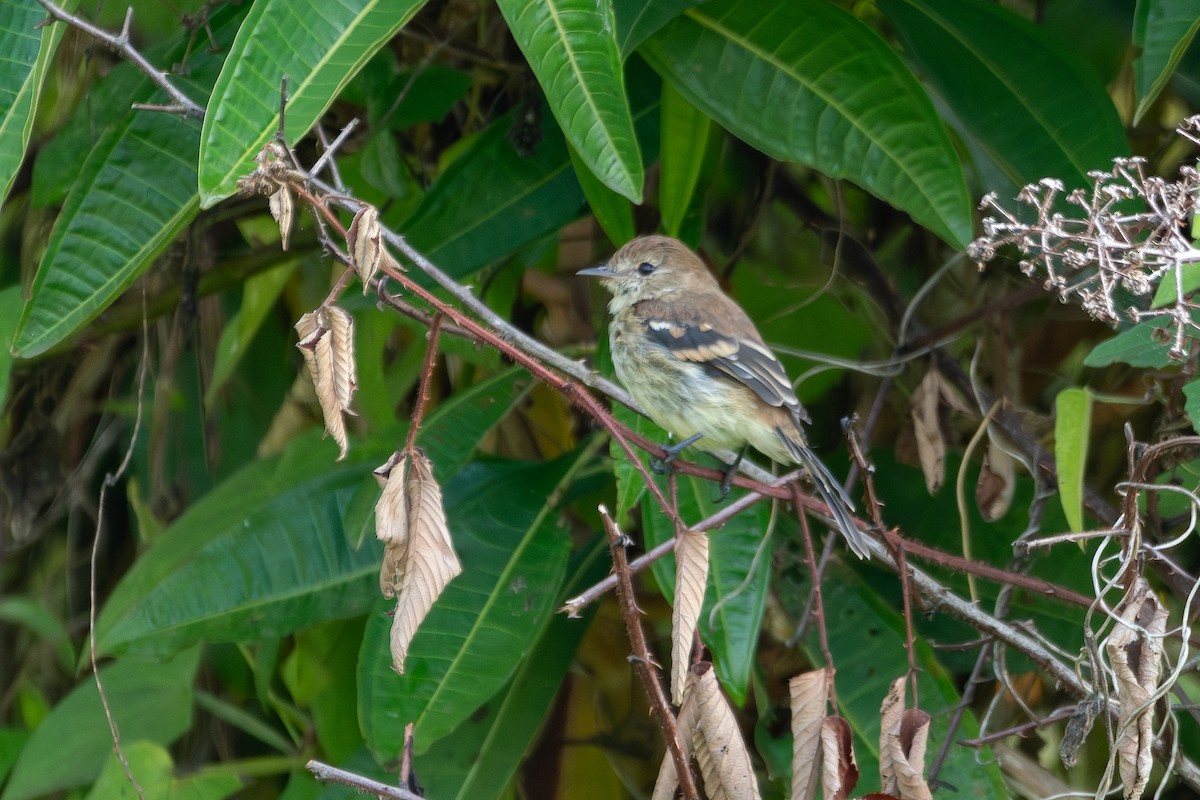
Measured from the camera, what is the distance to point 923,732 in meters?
1.65

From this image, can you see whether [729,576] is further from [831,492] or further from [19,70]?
[19,70]

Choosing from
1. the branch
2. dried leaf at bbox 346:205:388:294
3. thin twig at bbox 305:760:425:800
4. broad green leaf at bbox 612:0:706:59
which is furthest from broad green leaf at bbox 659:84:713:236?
thin twig at bbox 305:760:425:800

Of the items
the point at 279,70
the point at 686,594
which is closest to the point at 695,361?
the point at 279,70

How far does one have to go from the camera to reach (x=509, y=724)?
2.91m

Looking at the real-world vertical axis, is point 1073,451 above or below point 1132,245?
below

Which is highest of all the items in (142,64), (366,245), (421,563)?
(142,64)

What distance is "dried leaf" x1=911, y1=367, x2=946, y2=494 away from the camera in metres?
2.58

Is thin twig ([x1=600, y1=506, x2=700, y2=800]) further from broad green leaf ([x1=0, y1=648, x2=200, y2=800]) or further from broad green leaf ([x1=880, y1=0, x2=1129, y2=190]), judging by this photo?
broad green leaf ([x1=0, y1=648, x2=200, y2=800])

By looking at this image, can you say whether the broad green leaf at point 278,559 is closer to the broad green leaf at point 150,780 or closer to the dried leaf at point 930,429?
the broad green leaf at point 150,780

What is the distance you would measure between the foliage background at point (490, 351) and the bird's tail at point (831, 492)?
0.55 feet

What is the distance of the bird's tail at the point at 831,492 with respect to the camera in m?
2.13

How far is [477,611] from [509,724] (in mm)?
378

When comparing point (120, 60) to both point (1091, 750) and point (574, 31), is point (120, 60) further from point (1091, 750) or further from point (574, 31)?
point (1091, 750)

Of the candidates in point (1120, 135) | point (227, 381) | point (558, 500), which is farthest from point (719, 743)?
point (227, 381)
